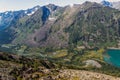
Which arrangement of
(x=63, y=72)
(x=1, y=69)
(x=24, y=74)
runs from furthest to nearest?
Answer: (x=1, y=69), (x=24, y=74), (x=63, y=72)

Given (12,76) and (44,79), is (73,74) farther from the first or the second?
(12,76)

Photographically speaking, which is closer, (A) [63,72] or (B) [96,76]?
(B) [96,76]

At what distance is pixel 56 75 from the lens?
124 m

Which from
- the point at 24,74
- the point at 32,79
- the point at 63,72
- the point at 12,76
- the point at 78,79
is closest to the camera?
the point at 78,79

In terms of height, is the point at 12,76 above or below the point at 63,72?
below

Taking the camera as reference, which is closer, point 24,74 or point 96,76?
point 96,76

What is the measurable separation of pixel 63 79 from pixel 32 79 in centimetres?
2296

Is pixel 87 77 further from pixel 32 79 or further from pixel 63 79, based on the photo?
pixel 32 79

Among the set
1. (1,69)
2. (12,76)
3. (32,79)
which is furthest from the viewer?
(1,69)

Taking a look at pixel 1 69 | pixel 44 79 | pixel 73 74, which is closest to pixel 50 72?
pixel 44 79

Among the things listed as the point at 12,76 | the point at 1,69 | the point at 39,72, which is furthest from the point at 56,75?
the point at 1,69

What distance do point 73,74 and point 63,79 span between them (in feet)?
16.9

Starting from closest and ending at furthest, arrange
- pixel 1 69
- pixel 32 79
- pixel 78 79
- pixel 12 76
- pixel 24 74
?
1. pixel 78 79
2. pixel 32 79
3. pixel 24 74
4. pixel 12 76
5. pixel 1 69

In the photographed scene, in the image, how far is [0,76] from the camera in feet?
520
